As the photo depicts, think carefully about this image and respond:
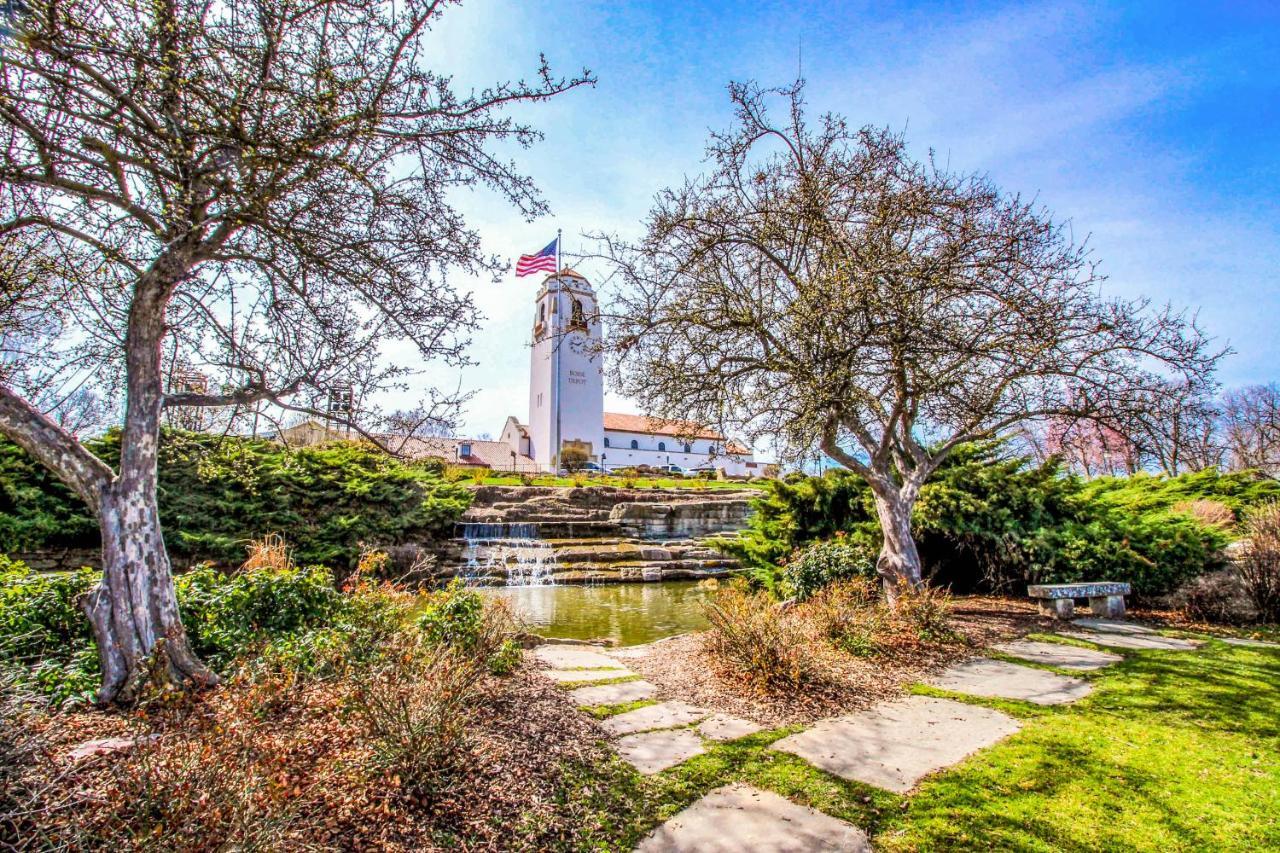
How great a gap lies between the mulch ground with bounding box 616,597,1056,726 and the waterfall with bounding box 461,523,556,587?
811cm

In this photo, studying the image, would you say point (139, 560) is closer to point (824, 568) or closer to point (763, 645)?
point (763, 645)

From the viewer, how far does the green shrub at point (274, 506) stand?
1032 centimetres

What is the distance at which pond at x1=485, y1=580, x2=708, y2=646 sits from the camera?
8625 mm

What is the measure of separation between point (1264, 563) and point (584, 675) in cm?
855

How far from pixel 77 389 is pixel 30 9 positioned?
3.44 metres

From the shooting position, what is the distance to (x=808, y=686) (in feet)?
14.4

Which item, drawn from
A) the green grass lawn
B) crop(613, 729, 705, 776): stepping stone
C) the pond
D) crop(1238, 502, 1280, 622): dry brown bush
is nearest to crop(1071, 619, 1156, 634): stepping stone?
crop(1238, 502, 1280, 622): dry brown bush

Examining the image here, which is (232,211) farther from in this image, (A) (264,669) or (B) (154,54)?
(A) (264,669)

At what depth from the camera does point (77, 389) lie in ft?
15.4

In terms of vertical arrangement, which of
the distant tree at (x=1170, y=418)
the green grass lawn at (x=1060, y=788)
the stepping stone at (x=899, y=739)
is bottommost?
the stepping stone at (x=899, y=739)

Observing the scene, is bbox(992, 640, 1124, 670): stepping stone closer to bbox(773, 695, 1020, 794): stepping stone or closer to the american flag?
bbox(773, 695, 1020, 794): stepping stone

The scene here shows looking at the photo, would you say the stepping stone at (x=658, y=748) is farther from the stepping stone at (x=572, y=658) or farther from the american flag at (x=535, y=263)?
the american flag at (x=535, y=263)

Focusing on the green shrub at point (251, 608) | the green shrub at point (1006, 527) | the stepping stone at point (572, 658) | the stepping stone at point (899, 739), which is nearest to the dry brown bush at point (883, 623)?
the stepping stone at point (899, 739)

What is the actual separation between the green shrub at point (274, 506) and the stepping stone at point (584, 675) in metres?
5.10
